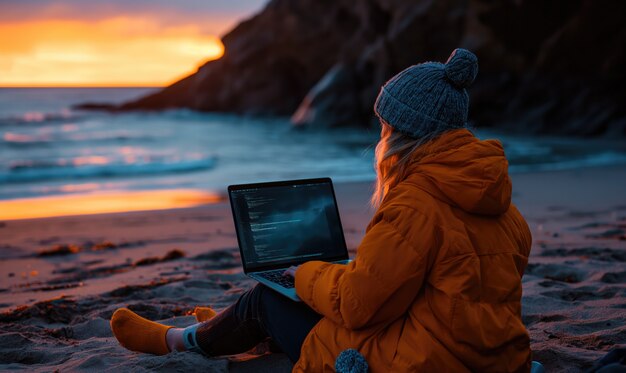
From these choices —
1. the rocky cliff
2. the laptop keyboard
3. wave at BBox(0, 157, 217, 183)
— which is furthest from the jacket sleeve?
the rocky cliff

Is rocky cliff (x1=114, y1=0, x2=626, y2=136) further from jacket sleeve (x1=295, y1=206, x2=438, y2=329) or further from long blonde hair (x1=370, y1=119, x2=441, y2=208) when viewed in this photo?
jacket sleeve (x1=295, y1=206, x2=438, y2=329)

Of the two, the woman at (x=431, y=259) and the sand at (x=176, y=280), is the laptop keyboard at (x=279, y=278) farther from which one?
the sand at (x=176, y=280)

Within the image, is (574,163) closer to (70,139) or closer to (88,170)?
(88,170)

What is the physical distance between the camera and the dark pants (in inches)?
108

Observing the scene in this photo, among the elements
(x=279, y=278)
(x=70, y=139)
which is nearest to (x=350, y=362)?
(x=279, y=278)

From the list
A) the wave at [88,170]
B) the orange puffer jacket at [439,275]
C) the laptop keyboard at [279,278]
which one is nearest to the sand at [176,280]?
the laptop keyboard at [279,278]

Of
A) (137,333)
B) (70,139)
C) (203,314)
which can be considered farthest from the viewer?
(70,139)

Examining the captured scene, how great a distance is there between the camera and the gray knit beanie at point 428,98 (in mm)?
2383

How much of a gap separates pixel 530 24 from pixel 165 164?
45.4 feet

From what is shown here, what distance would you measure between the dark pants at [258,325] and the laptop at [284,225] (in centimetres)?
14

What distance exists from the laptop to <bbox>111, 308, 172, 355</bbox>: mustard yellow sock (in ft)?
1.93

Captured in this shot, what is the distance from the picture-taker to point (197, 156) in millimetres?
17031


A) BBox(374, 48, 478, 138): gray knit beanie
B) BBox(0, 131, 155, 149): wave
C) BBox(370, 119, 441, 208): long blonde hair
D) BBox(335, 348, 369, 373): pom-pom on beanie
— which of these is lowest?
BBox(335, 348, 369, 373): pom-pom on beanie

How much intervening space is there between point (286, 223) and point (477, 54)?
71.9ft
